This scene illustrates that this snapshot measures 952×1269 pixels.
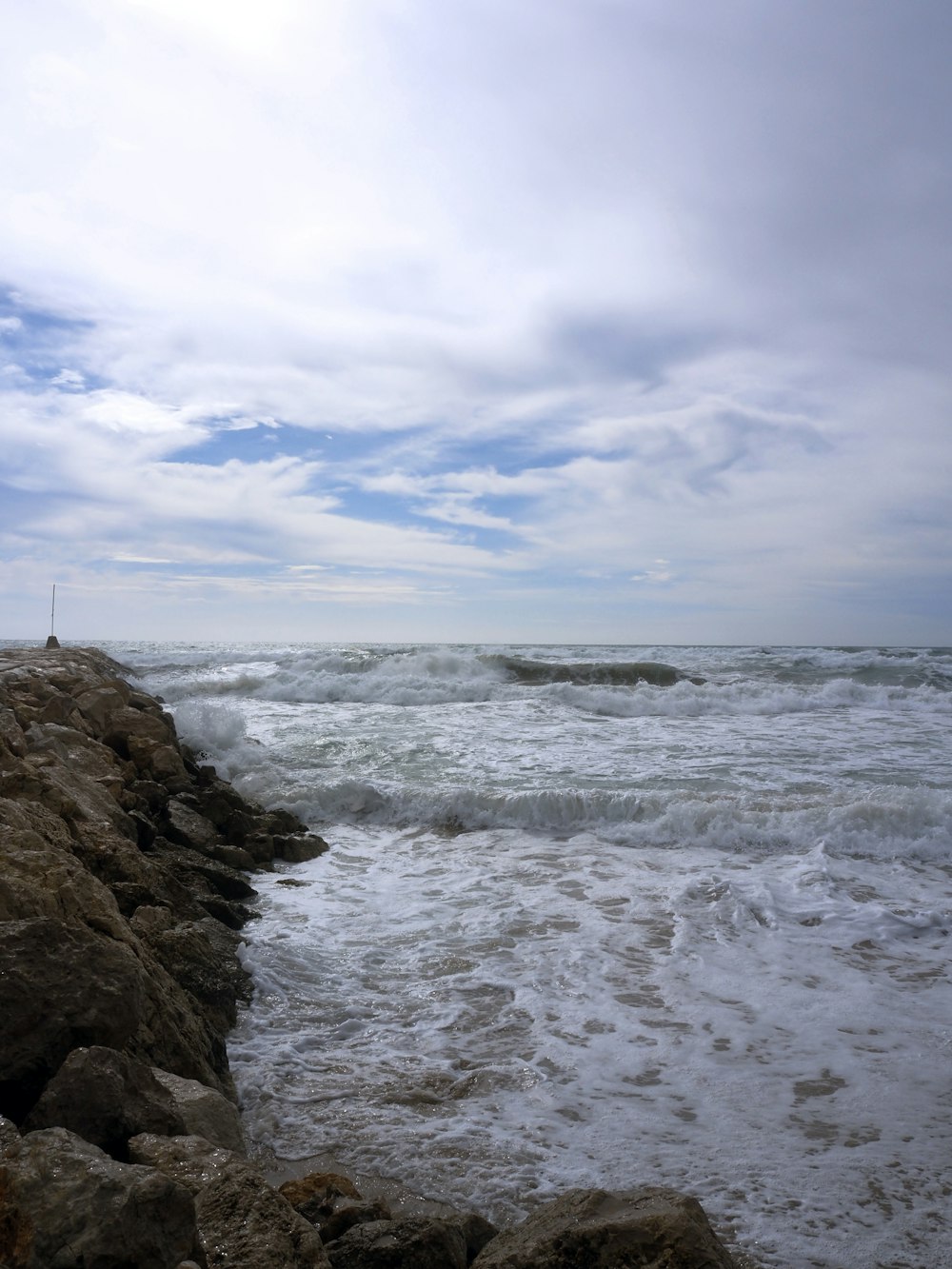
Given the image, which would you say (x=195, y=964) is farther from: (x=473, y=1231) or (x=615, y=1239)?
(x=615, y=1239)

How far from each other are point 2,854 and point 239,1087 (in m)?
1.51

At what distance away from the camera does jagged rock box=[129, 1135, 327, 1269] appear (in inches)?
77.5

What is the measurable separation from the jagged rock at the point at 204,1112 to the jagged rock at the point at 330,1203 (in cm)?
23

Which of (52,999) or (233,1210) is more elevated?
(52,999)

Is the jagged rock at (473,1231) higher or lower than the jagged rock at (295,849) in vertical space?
higher

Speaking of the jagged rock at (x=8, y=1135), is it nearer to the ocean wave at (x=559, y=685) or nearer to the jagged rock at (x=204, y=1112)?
the jagged rock at (x=204, y=1112)

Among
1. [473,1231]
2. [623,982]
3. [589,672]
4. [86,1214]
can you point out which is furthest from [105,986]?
[589,672]

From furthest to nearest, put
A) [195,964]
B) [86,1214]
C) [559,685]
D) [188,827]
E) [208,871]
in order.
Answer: [559,685]
[188,827]
[208,871]
[195,964]
[86,1214]

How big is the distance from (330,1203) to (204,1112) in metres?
0.50

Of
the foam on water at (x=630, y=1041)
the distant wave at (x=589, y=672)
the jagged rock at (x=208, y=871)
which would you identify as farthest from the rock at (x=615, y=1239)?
the distant wave at (x=589, y=672)

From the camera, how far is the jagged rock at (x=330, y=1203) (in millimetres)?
2504

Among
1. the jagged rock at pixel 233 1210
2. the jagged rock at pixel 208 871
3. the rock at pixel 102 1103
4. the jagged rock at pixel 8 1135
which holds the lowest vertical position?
the jagged rock at pixel 208 871

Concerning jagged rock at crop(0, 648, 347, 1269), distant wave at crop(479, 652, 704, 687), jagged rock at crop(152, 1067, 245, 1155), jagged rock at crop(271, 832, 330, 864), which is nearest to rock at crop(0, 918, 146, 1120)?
jagged rock at crop(0, 648, 347, 1269)

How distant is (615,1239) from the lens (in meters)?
2.11
